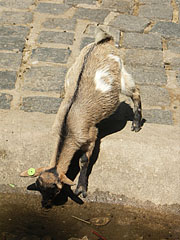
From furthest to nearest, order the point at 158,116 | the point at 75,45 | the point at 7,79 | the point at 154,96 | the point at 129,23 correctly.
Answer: the point at 129,23 < the point at 75,45 < the point at 7,79 < the point at 154,96 < the point at 158,116

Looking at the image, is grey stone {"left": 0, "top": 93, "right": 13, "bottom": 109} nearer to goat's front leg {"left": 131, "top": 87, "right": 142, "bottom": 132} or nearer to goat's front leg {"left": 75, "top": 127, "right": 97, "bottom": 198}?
goat's front leg {"left": 75, "top": 127, "right": 97, "bottom": 198}

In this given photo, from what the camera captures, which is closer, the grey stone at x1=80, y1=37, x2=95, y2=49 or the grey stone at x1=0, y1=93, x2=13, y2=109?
the grey stone at x1=0, y1=93, x2=13, y2=109

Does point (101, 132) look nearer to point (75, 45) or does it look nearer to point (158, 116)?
point (158, 116)

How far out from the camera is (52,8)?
350 inches

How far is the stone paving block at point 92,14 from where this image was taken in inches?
338

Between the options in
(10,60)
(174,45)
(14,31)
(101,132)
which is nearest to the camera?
(101,132)

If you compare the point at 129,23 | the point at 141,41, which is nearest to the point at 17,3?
the point at 129,23

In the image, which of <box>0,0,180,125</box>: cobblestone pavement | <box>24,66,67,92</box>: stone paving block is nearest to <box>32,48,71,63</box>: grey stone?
<box>0,0,180,125</box>: cobblestone pavement

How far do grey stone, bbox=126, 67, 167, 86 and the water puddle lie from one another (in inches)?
97.1

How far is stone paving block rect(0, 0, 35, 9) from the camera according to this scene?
890cm

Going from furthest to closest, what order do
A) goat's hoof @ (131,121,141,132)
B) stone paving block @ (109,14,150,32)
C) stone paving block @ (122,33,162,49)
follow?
stone paving block @ (109,14,150,32) < stone paving block @ (122,33,162,49) < goat's hoof @ (131,121,141,132)

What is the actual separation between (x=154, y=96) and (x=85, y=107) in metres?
1.64

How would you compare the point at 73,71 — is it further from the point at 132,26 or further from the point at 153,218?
the point at 132,26

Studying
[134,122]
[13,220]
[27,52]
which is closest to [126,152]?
[134,122]
